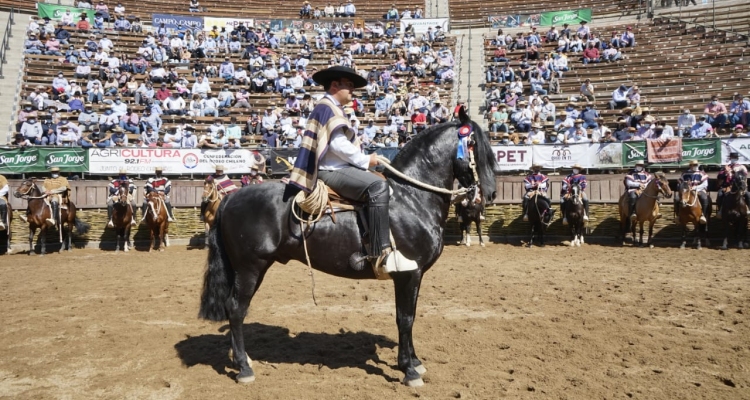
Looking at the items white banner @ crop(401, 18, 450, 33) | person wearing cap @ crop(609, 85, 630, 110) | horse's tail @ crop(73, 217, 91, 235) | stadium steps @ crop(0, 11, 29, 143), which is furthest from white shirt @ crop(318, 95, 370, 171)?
white banner @ crop(401, 18, 450, 33)

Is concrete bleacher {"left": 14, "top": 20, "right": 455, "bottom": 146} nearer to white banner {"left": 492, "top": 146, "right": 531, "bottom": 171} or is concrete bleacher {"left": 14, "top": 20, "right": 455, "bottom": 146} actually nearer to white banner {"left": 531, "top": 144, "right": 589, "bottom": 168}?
white banner {"left": 492, "top": 146, "right": 531, "bottom": 171}

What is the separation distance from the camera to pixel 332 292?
961 centimetres

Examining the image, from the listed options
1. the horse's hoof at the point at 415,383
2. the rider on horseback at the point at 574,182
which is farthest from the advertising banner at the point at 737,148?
the horse's hoof at the point at 415,383

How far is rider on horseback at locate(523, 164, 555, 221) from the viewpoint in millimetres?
16516

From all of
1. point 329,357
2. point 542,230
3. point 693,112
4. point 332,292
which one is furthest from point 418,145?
point 693,112

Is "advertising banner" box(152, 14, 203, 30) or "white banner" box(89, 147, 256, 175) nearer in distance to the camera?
"white banner" box(89, 147, 256, 175)

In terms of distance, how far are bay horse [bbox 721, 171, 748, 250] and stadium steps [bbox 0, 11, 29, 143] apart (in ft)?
83.3

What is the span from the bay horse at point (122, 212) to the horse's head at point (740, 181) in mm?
17263

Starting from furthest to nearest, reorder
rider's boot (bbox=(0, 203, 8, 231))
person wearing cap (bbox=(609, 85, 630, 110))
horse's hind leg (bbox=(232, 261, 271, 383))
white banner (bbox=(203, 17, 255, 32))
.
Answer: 1. white banner (bbox=(203, 17, 255, 32))
2. person wearing cap (bbox=(609, 85, 630, 110))
3. rider's boot (bbox=(0, 203, 8, 231))
4. horse's hind leg (bbox=(232, 261, 271, 383))

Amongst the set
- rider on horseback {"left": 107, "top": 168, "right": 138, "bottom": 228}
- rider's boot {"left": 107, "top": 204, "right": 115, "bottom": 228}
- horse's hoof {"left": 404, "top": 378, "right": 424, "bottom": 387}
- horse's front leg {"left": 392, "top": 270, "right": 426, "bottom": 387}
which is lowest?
horse's hoof {"left": 404, "top": 378, "right": 424, "bottom": 387}

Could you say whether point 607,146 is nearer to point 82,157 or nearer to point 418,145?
point 418,145

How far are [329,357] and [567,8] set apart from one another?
3326 centimetres

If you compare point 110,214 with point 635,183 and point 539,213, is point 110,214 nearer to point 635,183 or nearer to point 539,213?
point 539,213

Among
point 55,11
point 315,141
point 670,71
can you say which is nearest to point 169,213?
point 315,141
